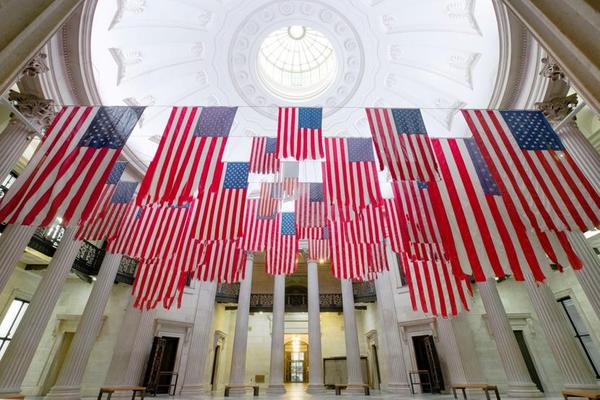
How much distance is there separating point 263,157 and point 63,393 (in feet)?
30.5

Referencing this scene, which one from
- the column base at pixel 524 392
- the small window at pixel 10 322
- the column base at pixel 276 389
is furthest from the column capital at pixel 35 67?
the column base at pixel 524 392

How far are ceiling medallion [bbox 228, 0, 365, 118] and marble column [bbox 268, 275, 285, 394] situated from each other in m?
9.27

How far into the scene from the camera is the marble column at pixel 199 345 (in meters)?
12.6

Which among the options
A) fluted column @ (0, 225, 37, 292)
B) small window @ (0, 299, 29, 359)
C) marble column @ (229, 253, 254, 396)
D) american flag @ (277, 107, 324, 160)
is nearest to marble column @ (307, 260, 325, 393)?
marble column @ (229, 253, 254, 396)

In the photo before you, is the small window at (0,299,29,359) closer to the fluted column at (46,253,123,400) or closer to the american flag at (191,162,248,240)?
the fluted column at (46,253,123,400)

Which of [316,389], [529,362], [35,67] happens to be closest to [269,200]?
[35,67]

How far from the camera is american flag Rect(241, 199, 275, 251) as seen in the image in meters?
9.87

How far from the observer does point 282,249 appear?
10617 mm

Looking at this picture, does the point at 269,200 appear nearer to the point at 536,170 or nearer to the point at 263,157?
the point at 263,157

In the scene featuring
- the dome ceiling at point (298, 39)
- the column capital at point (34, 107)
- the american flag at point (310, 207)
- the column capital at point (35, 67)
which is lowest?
the american flag at point (310, 207)

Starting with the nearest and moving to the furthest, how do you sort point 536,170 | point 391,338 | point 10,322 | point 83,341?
point 536,170, point 83,341, point 10,322, point 391,338

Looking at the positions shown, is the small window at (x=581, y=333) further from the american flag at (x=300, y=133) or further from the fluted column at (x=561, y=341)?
the american flag at (x=300, y=133)

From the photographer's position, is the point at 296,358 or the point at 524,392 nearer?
the point at 524,392

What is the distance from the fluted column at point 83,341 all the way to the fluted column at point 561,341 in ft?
44.0
